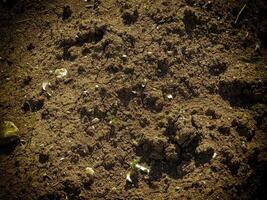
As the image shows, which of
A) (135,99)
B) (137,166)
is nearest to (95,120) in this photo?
(135,99)

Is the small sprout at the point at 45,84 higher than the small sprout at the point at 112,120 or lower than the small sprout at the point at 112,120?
higher

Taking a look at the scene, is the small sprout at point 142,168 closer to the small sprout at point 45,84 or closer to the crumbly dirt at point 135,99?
the crumbly dirt at point 135,99

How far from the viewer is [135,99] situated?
197 centimetres

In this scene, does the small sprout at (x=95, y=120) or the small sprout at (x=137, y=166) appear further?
the small sprout at (x=95, y=120)

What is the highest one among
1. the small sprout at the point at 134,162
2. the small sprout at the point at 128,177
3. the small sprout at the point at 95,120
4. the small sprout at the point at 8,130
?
the small sprout at the point at 95,120

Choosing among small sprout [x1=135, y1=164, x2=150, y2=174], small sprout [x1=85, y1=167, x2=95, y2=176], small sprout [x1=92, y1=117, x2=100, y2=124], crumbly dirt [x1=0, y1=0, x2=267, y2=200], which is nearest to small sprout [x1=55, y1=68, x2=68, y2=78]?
crumbly dirt [x1=0, y1=0, x2=267, y2=200]

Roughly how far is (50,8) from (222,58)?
1.34m

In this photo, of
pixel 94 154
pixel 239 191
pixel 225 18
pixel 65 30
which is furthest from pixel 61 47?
pixel 239 191

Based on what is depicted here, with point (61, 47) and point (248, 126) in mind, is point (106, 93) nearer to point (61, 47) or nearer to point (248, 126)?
point (61, 47)

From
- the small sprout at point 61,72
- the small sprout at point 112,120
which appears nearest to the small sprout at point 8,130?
the small sprout at point 61,72

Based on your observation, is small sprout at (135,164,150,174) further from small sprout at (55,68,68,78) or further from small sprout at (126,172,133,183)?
small sprout at (55,68,68,78)

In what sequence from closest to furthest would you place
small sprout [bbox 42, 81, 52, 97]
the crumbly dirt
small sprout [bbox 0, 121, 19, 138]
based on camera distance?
1. the crumbly dirt
2. small sprout [bbox 0, 121, 19, 138]
3. small sprout [bbox 42, 81, 52, 97]

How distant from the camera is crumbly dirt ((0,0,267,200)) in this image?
179 cm

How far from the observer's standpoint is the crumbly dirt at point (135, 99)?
1785 millimetres
